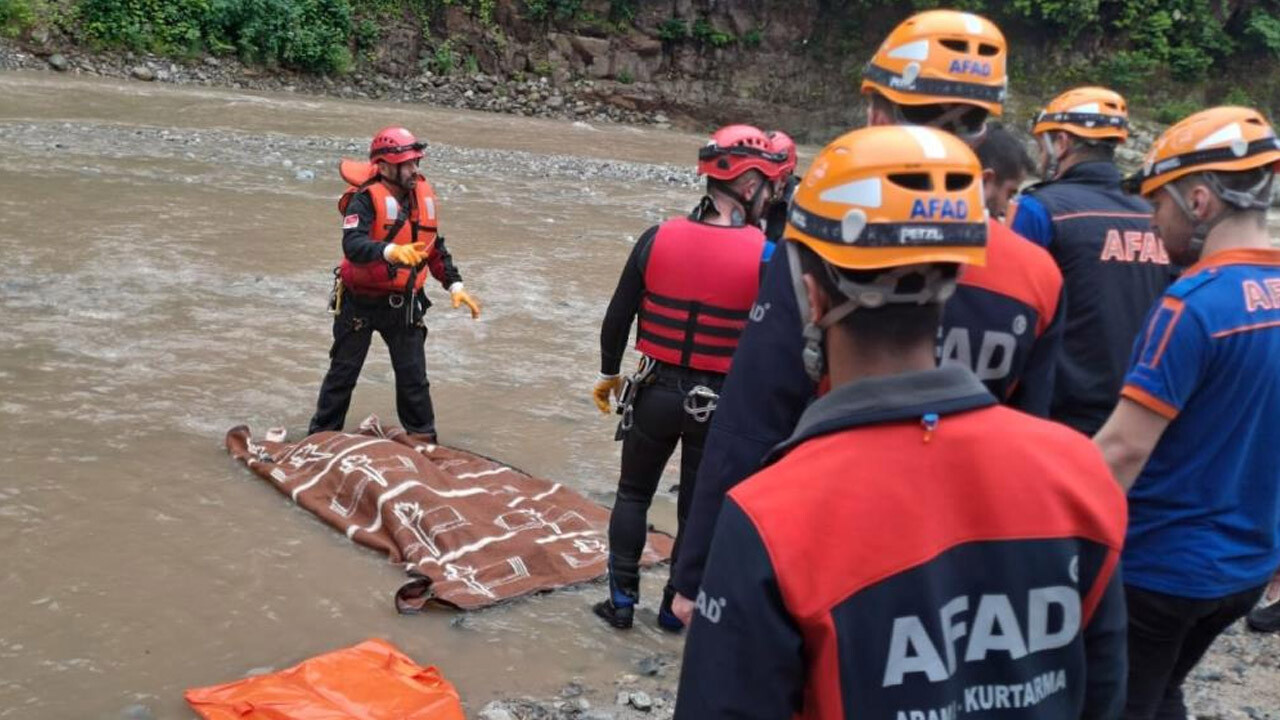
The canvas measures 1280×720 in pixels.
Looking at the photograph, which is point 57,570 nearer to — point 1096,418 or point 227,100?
point 1096,418

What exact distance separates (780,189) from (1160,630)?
2.93 m

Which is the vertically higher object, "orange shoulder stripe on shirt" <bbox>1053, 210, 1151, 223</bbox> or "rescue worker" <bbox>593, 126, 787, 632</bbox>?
"orange shoulder stripe on shirt" <bbox>1053, 210, 1151, 223</bbox>

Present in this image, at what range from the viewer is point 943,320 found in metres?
2.74

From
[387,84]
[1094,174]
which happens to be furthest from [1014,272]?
[387,84]

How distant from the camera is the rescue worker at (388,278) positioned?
22.4ft

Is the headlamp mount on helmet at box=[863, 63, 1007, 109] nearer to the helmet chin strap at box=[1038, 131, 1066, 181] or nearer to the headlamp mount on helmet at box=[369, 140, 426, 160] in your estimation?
the helmet chin strap at box=[1038, 131, 1066, 181]

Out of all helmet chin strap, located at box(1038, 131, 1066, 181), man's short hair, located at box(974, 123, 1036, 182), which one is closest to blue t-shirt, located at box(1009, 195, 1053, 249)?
man's short hair, located at box(974, 123, 1036, 182)

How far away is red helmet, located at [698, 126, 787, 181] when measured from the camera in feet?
15.2

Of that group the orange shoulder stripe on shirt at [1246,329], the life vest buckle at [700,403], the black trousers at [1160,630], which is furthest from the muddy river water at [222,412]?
the orange shoulder stripe on shirt at [1246,329]

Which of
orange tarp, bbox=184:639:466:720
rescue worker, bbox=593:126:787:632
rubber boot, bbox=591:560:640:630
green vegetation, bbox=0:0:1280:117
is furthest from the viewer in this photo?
green vegetation, bbox=0:0:1280:117

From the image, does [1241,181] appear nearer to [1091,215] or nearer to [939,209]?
[1091,215]

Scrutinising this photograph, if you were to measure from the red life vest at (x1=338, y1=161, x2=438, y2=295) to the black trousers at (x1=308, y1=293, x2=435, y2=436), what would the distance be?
14 centimetres

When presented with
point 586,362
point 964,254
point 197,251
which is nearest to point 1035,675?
point 964,254

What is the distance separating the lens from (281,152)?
743 inches
